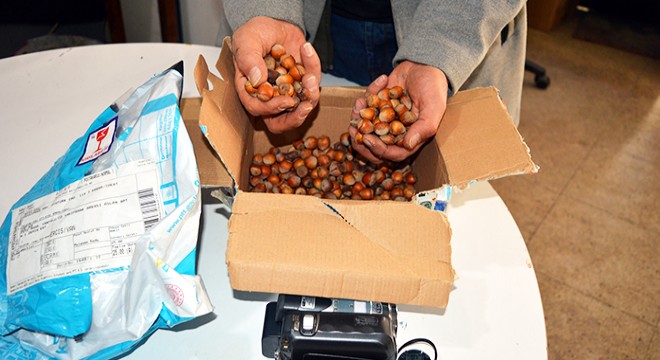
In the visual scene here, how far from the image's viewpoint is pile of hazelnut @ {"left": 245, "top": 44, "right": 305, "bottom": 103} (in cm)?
88

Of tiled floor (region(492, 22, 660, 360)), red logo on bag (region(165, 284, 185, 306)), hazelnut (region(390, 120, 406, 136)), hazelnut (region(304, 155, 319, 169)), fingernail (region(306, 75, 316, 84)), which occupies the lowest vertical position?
tiled floor (region(492, 22, 660, 360))

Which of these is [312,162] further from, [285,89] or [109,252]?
[109,252]

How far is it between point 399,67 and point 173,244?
0.52m

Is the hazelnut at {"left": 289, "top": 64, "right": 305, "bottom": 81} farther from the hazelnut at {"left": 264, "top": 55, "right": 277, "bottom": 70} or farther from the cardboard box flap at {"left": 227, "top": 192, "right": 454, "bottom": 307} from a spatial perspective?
the cardboard box flap at {"left": 227, "top": 192, "right": 454, "bottom": 307}

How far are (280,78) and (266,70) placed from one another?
0.11 ft

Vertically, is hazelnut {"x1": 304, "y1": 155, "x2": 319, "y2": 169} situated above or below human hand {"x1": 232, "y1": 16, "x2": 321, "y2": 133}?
below

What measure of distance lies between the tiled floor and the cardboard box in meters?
1.06

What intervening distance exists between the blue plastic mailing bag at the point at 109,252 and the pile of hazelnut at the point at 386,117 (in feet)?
1.02

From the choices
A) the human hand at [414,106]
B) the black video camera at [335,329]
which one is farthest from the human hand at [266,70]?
the black video camera at [335,329]

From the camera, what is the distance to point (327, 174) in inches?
41.0

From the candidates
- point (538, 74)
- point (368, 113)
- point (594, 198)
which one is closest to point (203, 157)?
point (368, 113)

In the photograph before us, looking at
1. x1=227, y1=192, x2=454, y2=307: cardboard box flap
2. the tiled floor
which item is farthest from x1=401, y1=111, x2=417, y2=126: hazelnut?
the tiled floor

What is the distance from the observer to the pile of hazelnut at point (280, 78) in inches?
34.5

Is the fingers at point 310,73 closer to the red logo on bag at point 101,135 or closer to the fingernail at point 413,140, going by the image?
the fingernail at point 413,140
